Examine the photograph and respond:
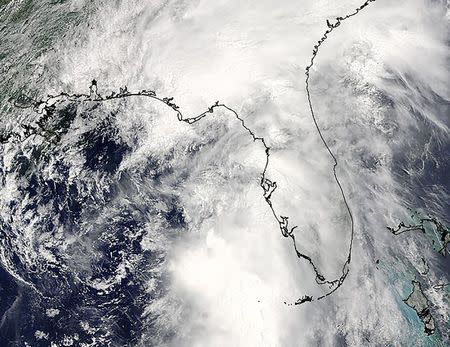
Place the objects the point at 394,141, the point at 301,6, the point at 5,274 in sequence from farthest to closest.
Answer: the point at 5,274, the point at 301,6, the point at 394,141

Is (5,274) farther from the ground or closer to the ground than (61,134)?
closer to the ground

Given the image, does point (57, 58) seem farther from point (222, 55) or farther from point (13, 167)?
point (222, 55)

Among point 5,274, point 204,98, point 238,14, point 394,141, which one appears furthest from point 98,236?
point 394,141

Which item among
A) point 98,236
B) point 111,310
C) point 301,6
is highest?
point 301,6

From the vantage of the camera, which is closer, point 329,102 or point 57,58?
point 329,102

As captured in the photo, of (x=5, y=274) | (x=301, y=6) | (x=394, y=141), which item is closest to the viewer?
(x=394, y=141)

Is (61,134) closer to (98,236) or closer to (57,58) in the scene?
(57,58)
